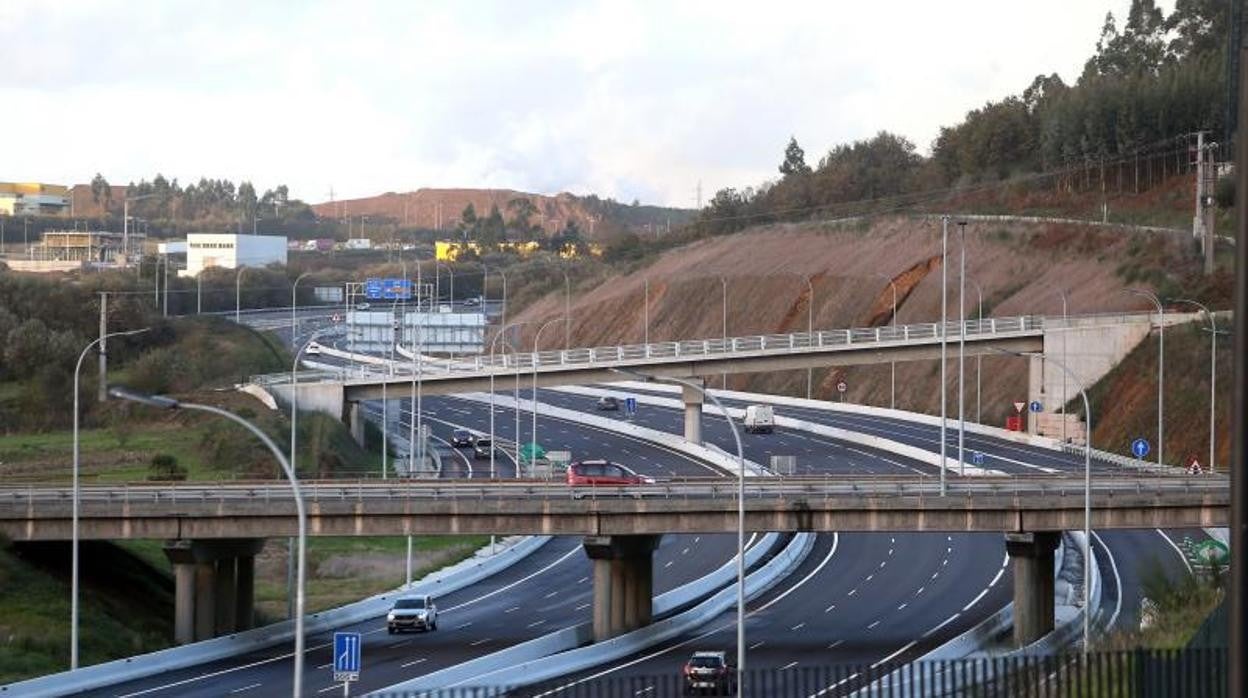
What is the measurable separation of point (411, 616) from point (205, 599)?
5.91 meters

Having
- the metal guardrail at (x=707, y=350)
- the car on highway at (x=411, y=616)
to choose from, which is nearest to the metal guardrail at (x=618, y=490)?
the car on highway at (x=411, y=616)

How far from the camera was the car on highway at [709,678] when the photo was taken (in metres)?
48.9

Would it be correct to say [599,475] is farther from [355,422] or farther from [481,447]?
[355,422]

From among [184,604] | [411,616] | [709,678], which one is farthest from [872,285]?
[709,678]

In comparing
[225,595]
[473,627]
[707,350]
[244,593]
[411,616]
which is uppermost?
[707,350]

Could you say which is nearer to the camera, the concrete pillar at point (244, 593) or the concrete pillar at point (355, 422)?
the concrete pillar at point (244, 593)

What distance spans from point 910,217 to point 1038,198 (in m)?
12.0

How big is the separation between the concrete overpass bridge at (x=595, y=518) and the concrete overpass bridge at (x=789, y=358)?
4237 centimetres

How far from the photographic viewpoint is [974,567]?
7794 cm

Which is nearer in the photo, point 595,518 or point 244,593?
point 595,518

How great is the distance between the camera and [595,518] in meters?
63.8

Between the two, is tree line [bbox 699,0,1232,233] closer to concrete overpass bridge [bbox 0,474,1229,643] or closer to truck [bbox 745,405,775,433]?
truck [bbox 745,405,775,433]

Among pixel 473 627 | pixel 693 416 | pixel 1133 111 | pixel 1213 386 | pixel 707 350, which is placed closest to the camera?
pixel 473 627

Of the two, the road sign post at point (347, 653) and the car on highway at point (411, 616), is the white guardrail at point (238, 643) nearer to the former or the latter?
the car on highway at point (411, 616)
